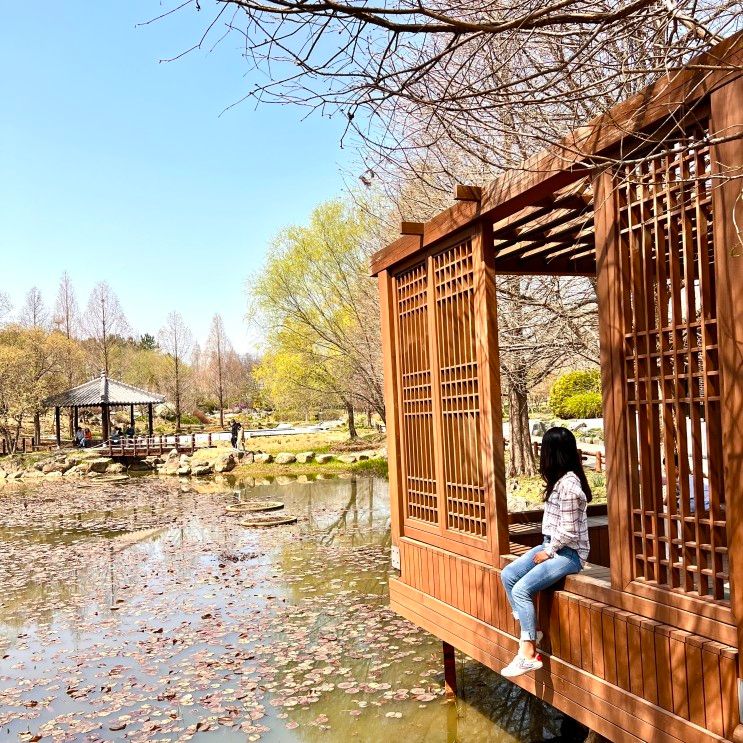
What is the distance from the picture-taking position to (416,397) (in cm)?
561

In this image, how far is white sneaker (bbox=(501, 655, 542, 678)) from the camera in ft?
12.9

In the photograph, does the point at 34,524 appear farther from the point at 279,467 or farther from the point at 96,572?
the point at 279,467

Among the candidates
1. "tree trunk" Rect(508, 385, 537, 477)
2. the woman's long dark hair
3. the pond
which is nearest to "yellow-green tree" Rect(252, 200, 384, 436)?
"tree trunk" Rect(508, 385, 537, 477)

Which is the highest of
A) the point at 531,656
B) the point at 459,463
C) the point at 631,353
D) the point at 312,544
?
the point at 631,353

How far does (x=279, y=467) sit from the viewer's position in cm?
2562

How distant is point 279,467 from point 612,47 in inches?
812

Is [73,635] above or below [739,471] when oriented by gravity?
below

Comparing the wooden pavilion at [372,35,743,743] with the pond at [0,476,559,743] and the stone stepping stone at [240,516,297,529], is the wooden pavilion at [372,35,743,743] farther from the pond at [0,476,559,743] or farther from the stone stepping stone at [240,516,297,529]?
the stone stepping stone at [240,516,297,529]

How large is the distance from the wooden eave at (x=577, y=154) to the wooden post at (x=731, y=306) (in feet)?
0.42

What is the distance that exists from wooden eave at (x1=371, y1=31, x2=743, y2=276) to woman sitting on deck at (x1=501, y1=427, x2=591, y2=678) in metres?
1.42

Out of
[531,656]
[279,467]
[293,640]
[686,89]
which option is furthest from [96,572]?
[279,467]

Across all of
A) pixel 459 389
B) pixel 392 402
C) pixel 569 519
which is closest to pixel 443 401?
pixel 459 389

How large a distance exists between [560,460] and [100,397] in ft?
105

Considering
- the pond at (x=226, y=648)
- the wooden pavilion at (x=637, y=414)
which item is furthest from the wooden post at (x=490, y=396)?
the pond at (x=226, y=648)
